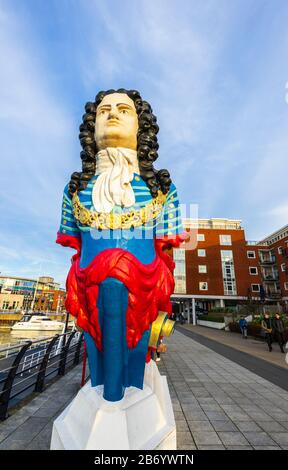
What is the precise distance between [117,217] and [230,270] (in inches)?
1214

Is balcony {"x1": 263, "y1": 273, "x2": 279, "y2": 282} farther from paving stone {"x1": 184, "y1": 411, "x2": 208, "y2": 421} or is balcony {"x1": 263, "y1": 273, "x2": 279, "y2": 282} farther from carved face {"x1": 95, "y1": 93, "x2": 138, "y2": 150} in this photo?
carved face {"x1": 95, "y1": 93, "x2": 138, "y2": 150}

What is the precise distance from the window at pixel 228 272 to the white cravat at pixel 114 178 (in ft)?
97.6

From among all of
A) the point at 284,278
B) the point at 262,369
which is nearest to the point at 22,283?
the point at 284,278

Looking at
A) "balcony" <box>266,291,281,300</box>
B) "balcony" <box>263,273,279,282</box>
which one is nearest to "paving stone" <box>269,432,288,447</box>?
"balcony" <box>266,291,281,300</box>

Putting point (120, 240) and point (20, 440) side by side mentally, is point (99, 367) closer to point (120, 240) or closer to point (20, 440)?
point (120, 240)

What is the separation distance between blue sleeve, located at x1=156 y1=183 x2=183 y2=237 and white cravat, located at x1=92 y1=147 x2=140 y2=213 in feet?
1.11

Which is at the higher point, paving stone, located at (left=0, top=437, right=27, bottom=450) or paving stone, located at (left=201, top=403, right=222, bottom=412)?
paving stone, located at (left=0, top=437, right=27, bottom=450)

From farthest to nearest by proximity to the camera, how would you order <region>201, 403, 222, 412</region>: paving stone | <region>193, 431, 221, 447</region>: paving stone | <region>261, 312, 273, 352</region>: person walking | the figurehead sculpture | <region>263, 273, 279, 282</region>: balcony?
<region>263, 273, 279, 282</region>: balcony < <region>261, 312, 273, 352</region>: person walking < <region>201, 403, 222, 412</region>: paving stone < <region>193, 431, 221, 447</region>: paving stone < the figurehead sculpture

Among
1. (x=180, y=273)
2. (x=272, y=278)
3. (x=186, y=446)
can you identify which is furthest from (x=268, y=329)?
(x=272, y=278)

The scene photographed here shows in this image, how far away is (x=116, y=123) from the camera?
1.87 metres

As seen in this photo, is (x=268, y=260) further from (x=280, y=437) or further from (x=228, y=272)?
(x=280, y=437)

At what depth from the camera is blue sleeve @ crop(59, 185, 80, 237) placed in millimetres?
1943

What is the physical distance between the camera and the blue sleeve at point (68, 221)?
194cm

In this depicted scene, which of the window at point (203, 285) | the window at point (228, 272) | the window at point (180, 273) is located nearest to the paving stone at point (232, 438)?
the window at point (180, 273)
